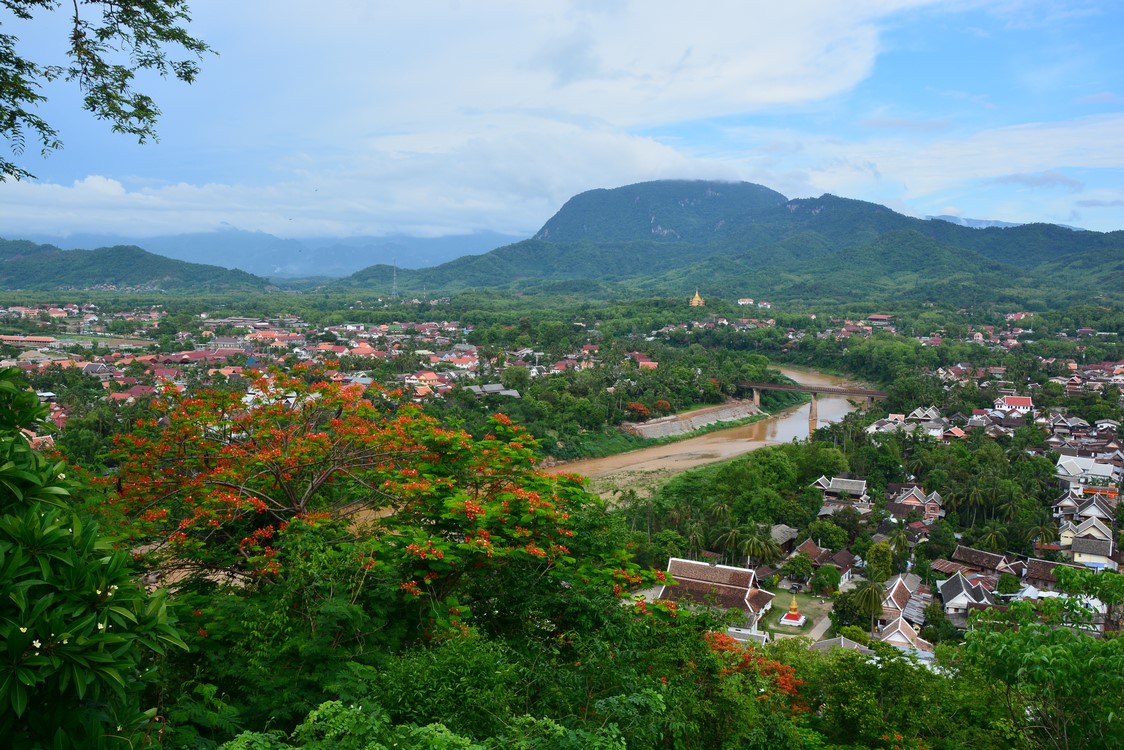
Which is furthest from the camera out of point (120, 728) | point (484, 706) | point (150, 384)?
point (150, 384)

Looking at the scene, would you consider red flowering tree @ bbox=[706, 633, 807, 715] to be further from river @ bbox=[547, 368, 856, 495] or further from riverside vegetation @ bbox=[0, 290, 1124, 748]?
river @ bbox=[547, 368, 856, 495]

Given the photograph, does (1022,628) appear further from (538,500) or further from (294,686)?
(294,686)

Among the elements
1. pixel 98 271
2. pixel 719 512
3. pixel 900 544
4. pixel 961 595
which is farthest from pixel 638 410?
pixel 98 271

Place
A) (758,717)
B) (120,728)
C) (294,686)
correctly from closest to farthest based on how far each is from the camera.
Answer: (120,728) → (294,686) → (758,717)

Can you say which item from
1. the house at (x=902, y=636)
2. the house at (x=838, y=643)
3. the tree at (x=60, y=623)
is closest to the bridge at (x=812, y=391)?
the house at (x=902, y=636)

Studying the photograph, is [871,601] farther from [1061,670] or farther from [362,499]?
[362,499]

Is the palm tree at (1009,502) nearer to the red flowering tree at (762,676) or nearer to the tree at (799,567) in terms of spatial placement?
the tree at (799,567)

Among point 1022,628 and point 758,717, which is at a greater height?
point 1022,628

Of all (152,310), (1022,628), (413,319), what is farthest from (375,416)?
(152,310)
